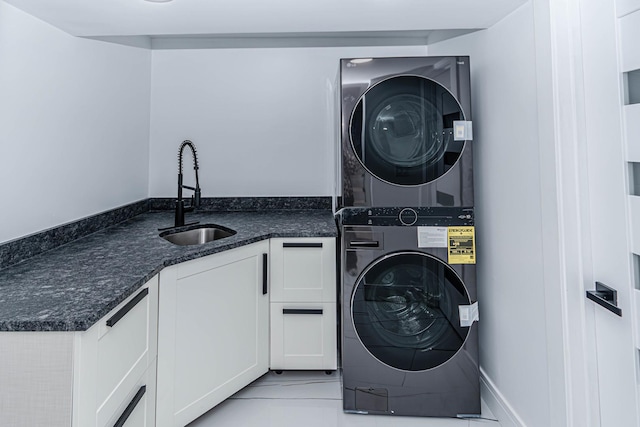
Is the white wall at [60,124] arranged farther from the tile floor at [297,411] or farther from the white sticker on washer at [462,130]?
the white sticker on washer at [462,130]

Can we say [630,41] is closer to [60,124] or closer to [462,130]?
[462,130]

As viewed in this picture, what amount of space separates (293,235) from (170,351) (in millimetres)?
788

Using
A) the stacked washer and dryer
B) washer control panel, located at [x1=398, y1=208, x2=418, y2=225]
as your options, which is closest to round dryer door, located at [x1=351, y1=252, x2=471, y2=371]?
the stacked washer and dryer

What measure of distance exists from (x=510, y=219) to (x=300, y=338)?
1.24 metres

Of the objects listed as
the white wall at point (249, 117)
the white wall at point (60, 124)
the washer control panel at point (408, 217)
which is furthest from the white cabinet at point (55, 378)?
the white wall at point (249, 117)

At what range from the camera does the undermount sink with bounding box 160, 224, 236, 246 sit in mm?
1915

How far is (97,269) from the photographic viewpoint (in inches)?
46.4

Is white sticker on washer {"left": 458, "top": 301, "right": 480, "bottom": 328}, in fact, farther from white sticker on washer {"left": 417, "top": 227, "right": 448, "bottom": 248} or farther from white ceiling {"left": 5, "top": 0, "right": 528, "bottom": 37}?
white ceiling {"left": 5, "top": 0, "right": 528, "bottom": 37}

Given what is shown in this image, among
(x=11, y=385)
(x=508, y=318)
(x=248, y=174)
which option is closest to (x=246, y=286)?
(x=11, y=385)

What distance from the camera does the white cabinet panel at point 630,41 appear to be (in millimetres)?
905

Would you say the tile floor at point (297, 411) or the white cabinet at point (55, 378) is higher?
the white cabinet at point (55, 378)

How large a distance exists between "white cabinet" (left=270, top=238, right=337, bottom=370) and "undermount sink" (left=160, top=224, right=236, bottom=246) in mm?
392

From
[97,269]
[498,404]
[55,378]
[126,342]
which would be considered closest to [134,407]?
[126,342]

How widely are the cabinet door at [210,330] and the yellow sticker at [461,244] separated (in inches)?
37.5
